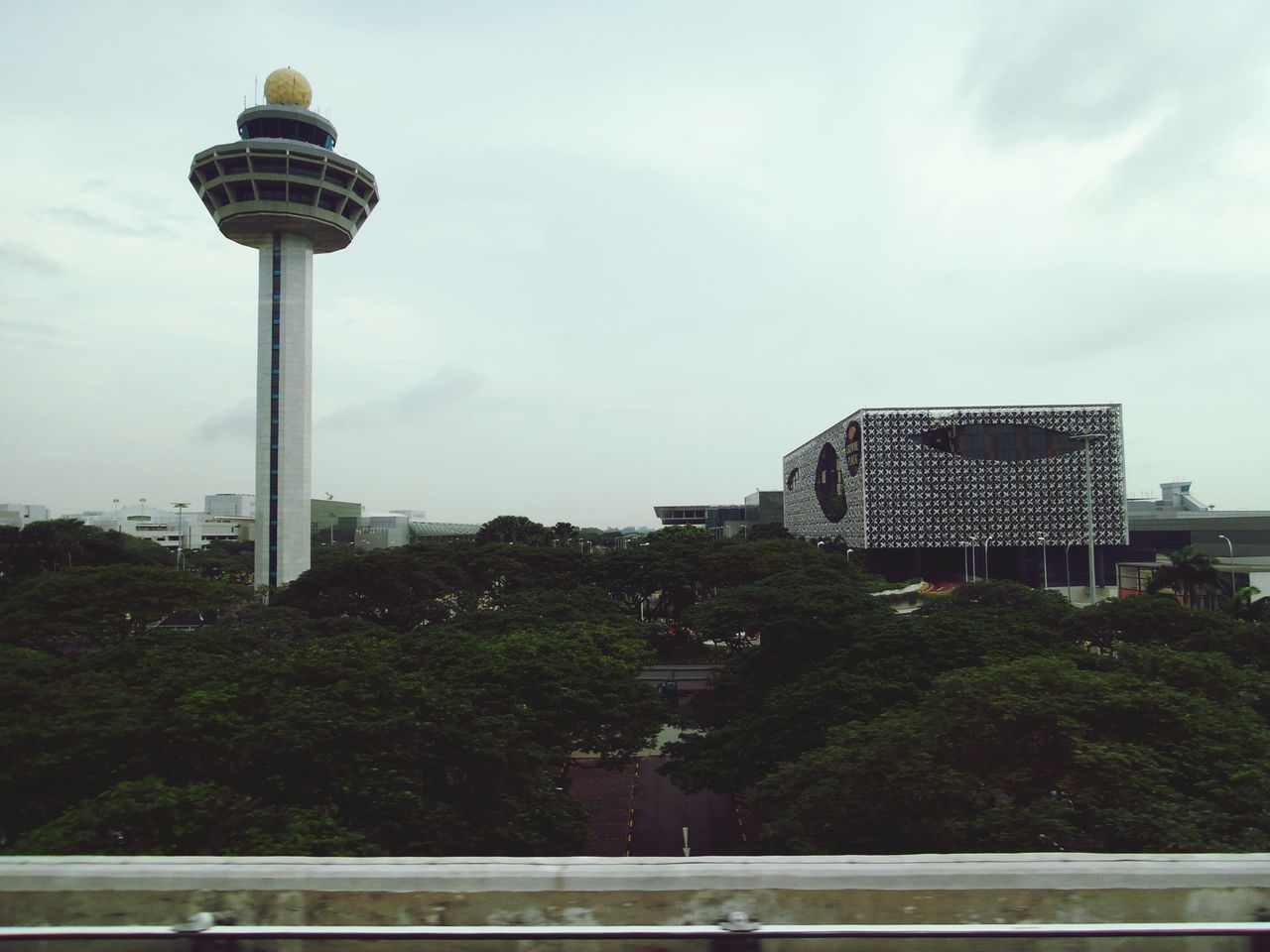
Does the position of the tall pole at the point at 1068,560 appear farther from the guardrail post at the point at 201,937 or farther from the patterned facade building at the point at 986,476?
the guardrail post at the point at 201,937

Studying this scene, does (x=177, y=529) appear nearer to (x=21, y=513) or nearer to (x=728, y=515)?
(x=21, y=513)

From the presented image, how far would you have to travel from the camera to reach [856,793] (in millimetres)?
11695

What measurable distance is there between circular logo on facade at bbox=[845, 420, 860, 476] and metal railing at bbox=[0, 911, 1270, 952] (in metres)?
79.3

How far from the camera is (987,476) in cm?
7812

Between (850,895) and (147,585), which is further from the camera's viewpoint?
(147,585)

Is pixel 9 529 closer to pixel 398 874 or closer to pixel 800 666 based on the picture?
pixel 800 666

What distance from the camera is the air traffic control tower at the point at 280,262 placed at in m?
59.9

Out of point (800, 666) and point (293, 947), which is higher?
point (293, 947)

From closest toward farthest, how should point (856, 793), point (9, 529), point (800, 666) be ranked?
point (856, 793) → point (800, 666) → point (9, 529)

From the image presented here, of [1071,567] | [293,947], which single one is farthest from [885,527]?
[293,947]

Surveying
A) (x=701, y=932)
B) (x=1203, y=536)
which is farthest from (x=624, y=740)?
(x=1203, y=536)

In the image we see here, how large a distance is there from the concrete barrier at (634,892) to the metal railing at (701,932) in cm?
40

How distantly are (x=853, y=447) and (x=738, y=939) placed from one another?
81765mm

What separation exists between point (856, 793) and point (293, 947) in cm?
1016
